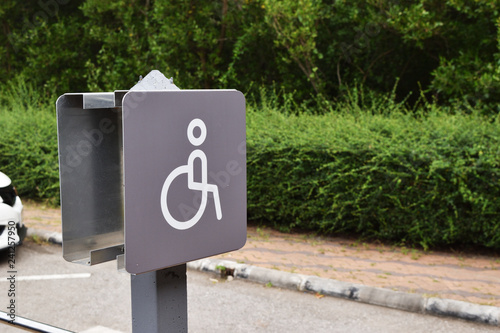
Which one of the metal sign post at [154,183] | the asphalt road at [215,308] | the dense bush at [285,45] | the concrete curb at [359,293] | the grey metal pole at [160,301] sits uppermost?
the dense bush at [285,45]

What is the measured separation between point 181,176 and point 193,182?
6cm

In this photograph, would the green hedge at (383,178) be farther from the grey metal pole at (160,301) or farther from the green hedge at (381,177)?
the grey metal pole at (160,301)

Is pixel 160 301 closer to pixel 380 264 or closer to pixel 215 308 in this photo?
pixel 215 308

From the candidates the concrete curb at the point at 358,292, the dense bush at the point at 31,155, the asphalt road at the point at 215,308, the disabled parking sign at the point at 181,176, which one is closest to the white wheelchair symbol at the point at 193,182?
the disabled parking sign at the point at 181,176

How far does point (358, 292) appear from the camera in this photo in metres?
5.25

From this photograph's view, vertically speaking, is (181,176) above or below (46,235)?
above

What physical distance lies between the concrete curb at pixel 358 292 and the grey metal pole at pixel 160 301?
3467 mm

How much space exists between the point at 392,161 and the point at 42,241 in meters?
4.78

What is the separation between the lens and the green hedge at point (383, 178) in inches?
245

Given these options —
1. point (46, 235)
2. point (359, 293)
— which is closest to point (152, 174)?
point (359, 293)

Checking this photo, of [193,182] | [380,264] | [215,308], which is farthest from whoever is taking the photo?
[380,264]

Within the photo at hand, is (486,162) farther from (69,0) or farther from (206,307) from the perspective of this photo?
(69,0)

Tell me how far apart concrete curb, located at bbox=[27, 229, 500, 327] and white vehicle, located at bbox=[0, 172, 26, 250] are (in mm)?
2114

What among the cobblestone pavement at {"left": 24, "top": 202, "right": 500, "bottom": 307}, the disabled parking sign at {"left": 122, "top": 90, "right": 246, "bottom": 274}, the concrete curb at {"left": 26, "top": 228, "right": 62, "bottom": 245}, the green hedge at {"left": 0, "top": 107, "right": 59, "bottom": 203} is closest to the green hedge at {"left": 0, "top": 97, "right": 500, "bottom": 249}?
the cobblestone pavement at {"left": 24, "top": 202, "right": 500, "bottom": 307}
